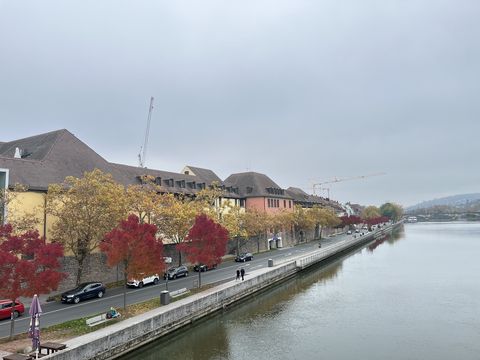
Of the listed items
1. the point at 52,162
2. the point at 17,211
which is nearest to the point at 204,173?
the point at 52,162

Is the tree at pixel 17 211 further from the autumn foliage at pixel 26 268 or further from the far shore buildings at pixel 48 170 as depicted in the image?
the autumn foliage at pixel 26 268

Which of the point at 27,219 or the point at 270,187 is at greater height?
the point at 270,187

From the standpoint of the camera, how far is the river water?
24.0 metres

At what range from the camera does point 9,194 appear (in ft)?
115

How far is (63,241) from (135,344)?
57.1ft

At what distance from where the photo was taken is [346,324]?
29.6 meters

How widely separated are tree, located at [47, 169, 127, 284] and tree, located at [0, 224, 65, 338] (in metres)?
10.8

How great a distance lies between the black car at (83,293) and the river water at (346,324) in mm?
10892

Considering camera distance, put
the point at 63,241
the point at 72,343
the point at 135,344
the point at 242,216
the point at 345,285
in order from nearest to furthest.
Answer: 1. the point at 72,343
2. the point at 135,344
3. the point at 63,241
4. the point at 345,285
5. the point at 242,216

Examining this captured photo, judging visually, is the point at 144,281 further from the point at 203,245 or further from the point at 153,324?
the point at 153,324

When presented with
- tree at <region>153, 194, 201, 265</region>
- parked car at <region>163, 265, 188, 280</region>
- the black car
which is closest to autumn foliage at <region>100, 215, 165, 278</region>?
the black car

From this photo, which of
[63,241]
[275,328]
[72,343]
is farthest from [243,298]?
[72,343]

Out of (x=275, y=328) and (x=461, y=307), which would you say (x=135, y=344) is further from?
(x=461, y=307)

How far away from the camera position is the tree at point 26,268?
22219 mm
